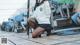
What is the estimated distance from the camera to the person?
24.2ft

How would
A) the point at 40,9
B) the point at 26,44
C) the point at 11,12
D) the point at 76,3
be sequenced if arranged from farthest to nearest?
the point at 11,12 → the point at 40,9 → the point at 76,3 → the point at 26,44

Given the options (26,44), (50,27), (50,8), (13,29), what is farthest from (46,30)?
(13,29)

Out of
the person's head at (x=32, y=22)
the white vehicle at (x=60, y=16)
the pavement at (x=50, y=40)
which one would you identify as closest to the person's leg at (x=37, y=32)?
the person's head at (x=32, y=22)

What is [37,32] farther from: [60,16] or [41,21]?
[60,16]

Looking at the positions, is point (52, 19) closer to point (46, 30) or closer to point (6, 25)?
point (46, 30)

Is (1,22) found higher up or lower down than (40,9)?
lower down

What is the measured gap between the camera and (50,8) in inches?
313

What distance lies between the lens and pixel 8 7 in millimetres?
11406

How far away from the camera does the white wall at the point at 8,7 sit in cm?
1119

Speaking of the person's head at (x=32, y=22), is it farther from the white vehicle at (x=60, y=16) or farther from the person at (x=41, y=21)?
the white vehicle at (x=60, y=16)

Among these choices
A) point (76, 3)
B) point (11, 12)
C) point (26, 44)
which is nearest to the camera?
point (26, 44)

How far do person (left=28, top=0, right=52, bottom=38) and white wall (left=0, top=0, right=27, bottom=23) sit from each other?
3106mm

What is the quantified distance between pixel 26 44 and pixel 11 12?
5742mm

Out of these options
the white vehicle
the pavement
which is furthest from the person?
the pavement
